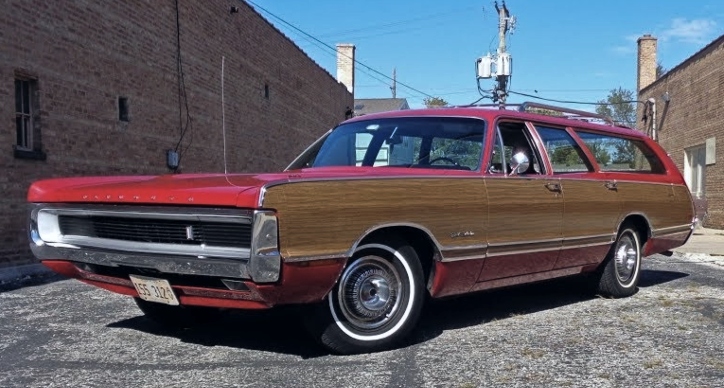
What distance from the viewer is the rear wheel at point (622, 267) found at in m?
6.48

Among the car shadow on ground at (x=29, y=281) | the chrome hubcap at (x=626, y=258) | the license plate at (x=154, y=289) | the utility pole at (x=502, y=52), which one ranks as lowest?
the car shadow on ground at (x=29, y=281)

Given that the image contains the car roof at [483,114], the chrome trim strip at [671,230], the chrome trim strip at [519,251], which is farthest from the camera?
the chrome trim strip at [671,230]

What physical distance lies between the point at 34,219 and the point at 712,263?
8664 mm

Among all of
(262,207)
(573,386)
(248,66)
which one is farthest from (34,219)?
(248,66)

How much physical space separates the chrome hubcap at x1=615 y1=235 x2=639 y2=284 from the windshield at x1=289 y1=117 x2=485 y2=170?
2095 mm

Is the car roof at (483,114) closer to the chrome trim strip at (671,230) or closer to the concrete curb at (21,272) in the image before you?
the chrome trim strip at (671,230)

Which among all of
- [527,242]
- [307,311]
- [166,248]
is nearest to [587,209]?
[527,242]

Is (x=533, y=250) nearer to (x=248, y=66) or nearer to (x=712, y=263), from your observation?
(x=712, y=263)

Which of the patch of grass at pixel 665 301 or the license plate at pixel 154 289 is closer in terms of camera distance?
the license plate at pixel 154 289

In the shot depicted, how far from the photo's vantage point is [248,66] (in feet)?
57.0

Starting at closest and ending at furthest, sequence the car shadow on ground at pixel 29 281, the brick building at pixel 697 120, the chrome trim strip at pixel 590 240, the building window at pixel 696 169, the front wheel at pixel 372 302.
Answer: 1. the front wheel at pixel 372 302
2. the chrome trim strip at pixel 590 240
3. the car shadow on ground at pixel 29 281
4. the brick building at pixel 697 120
5. the building window at pixel 696 169

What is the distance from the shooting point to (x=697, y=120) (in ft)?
64.6

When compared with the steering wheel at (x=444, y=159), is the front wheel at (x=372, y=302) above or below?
below

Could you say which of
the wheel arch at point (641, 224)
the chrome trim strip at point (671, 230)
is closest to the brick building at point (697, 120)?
the chrome trim strip at point (671, 230)
